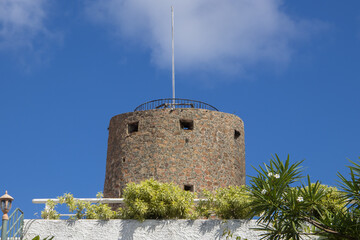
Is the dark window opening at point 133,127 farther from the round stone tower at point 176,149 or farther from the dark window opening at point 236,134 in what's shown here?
the dark window opening at point 236,134

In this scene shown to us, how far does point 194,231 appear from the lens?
19.8 metres

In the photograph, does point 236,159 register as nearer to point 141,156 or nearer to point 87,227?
point 141,156

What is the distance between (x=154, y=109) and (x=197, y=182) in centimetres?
384

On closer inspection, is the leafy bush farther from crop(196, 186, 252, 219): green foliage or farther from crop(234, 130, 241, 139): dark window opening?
crop(234, 130, 241, 139): dark window opening

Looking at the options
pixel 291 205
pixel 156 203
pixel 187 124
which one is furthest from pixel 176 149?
pixel 291 205

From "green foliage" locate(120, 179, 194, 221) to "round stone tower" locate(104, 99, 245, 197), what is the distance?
6194mm

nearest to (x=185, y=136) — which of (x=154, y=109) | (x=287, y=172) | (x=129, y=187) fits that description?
(x=154, y=109)

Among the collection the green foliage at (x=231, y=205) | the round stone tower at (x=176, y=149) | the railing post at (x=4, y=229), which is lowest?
the railing post at (x=4, y=229)

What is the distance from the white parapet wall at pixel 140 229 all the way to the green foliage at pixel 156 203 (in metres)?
0.29

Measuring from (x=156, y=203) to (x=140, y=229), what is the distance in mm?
953

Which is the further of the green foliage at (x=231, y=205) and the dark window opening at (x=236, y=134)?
the dark window opening at (x=236, y=134)

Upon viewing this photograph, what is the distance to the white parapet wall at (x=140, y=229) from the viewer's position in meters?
19.6

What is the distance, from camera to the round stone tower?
88.9 ft

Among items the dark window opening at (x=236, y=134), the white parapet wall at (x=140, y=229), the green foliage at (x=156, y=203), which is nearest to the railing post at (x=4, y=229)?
the white parapet wall at (x=140, y=229)
